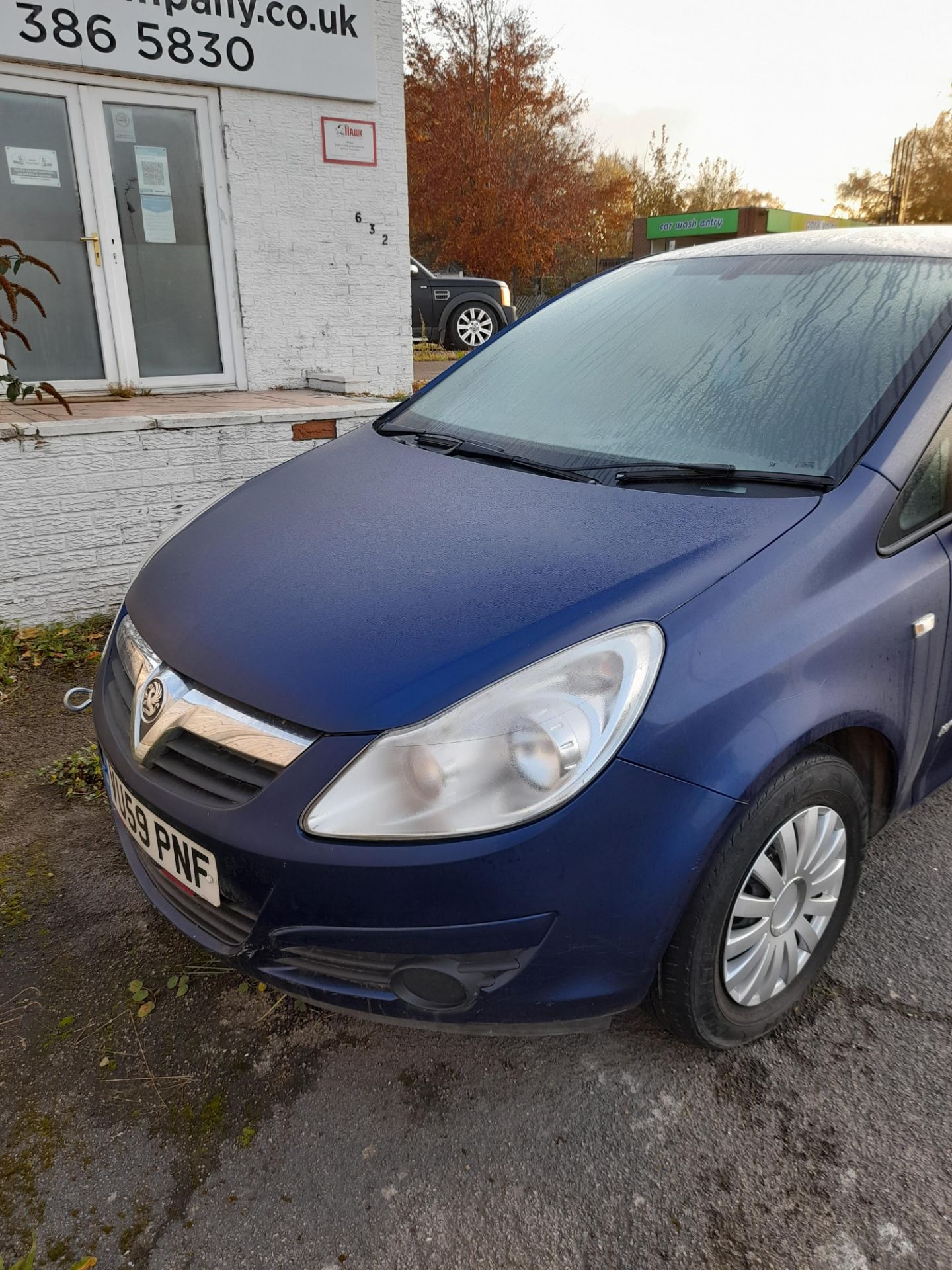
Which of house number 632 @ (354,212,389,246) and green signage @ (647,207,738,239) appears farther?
green signage @ (647,207,738,239)

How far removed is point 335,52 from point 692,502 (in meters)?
5.54

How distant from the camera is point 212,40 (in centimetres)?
Result: 548

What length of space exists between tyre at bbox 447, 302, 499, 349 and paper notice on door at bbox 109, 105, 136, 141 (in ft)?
30.7

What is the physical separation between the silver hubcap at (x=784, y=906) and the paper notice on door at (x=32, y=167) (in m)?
5.91

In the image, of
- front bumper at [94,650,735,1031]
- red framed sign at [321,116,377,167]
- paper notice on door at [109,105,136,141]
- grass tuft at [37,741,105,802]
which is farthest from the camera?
red framed sign at [321,116,377,167]

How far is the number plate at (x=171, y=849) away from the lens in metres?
1.60

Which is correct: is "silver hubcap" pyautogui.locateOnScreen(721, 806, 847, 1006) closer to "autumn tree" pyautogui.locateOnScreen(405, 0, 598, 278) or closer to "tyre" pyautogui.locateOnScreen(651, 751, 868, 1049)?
"tyre" pyautogui.locateOnScreen(651, 751, 868, 1049)

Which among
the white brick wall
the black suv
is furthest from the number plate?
the black suv

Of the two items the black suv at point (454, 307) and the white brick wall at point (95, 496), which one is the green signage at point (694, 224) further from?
the white brick wall at point (95, 496)

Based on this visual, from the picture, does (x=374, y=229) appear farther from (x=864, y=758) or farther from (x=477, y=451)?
(x=864, y=758)

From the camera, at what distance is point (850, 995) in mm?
2012

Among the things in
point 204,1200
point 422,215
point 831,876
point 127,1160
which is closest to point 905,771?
point 831,876

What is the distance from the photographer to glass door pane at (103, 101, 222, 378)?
5.64 metres

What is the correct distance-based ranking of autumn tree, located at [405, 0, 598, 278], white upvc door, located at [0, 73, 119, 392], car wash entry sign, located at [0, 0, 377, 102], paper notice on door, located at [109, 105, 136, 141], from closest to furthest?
car wash entry sign, located at [0, 0, 377, 102], white upvc door, located at [0, 73, 119, 392], paper notice on door, located at [109, 105, 136, 141], autumn tree, located at [405, 0, 598, 278]
